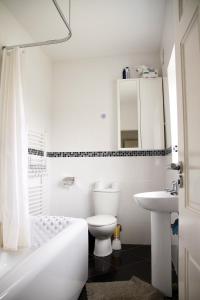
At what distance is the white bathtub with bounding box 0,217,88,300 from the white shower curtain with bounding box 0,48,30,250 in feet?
0.50

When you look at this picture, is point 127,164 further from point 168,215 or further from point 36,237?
point 36,237

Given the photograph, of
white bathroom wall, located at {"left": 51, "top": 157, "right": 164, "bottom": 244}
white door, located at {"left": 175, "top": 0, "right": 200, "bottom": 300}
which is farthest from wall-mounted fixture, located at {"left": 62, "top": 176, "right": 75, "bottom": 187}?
white door, located at {"left": 175, "top": 0, "right": 200, "bottom": 300}

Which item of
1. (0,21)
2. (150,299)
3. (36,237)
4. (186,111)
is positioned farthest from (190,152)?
(0,21)

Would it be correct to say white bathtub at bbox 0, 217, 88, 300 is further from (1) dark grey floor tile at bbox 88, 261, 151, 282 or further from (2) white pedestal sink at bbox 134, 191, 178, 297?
(2) white pedestal sink at bbox 134, 191, 178, 297

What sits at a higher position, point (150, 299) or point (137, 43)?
point (137, 43)

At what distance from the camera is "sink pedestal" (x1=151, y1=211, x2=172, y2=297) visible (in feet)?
5.75

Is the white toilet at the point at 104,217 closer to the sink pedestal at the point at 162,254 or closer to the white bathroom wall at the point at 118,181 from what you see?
the white bathroom wall at the point at 118,181

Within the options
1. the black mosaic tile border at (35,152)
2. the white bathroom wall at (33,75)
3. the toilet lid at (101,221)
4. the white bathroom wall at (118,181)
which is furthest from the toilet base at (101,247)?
the white bathroom wall at (33,75)

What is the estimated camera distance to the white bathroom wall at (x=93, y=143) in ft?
9.57

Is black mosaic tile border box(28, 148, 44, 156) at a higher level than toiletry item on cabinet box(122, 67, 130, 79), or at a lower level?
lower

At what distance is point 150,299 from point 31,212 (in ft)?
4.91

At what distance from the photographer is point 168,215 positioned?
178cm

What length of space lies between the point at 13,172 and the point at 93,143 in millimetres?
1443

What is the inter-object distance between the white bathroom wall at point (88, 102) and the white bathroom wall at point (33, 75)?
20 centimetres
